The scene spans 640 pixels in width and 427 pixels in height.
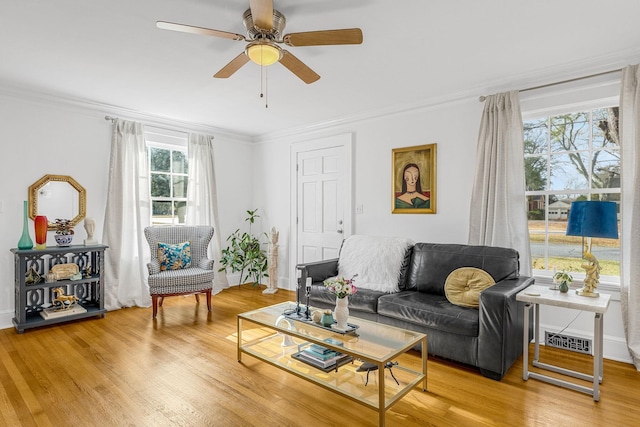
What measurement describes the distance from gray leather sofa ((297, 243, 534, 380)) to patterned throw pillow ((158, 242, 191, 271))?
5.50 ft

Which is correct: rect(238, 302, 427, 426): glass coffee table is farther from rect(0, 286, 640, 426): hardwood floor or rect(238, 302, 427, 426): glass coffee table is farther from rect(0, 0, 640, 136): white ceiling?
rect(0, 0, 640, 136): white ceiling

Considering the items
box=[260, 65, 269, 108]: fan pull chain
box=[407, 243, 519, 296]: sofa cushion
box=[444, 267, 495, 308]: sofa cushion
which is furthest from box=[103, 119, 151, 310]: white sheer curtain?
box=[444, 267, 495, 308]: sofa cushion

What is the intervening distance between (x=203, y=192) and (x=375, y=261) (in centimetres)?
290

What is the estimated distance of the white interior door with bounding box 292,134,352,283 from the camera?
469 cm

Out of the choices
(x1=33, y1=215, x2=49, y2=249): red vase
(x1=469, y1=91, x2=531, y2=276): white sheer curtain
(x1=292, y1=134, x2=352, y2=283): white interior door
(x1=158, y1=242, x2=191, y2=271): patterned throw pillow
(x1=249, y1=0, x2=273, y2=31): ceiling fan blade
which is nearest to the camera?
(x1=249, y1=0, x2=273, y2=31): ceiling fan blade

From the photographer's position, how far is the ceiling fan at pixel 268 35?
6.37 ft

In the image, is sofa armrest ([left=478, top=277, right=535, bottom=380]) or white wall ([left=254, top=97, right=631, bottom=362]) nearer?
sofa armrest ([left=478, top=277, right=535, bottom=380])

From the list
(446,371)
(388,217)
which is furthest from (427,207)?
(446,371)

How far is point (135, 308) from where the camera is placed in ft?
14.3

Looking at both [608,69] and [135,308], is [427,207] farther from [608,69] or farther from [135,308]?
[135,308]

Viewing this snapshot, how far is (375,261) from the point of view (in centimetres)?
362

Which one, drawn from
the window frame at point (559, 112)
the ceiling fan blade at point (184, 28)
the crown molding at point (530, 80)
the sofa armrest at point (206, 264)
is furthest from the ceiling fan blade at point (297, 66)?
the sofa armrest at point (206, 264)

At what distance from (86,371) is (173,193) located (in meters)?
2.82

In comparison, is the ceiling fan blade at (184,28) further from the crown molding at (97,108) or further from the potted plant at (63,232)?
the potted plant at (63,232)
